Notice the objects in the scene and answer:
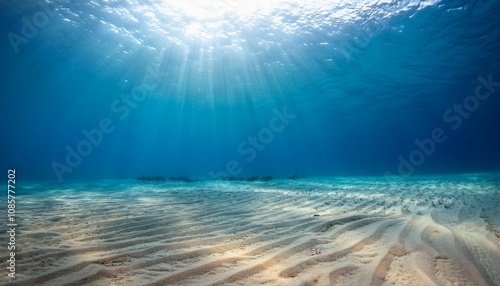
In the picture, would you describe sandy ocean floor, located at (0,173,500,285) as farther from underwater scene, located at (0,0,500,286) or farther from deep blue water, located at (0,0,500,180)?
deep blue water, located at (0,0,500,180)

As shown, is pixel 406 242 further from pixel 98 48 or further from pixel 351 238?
pixel 98 48

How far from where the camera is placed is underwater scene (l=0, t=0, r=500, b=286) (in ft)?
8.93

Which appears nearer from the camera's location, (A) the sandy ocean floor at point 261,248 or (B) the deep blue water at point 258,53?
(A) the sandy ocean floor at point 261,248

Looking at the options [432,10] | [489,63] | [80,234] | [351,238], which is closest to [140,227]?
[80,234]

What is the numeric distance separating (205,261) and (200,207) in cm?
349

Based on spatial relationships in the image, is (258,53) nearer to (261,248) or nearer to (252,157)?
(252,157)

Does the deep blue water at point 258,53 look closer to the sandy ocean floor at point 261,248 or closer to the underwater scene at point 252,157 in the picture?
the underwater scene at point 252,157

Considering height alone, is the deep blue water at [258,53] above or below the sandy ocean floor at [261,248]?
above

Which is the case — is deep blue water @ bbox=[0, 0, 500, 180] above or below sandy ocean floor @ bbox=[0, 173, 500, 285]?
above

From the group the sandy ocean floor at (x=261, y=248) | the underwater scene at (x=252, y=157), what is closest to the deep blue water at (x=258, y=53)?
the underwater scene at (x=252, y=157)

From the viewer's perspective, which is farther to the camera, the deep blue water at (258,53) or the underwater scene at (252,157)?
the deep blue water at (258,53)

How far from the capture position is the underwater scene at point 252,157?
8.93ft

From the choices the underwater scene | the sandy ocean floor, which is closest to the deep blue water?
the underwater scene

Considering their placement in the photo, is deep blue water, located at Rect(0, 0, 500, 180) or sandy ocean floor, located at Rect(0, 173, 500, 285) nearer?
sandy ocean floor, located at Rect(0, 173, 500, 285)
